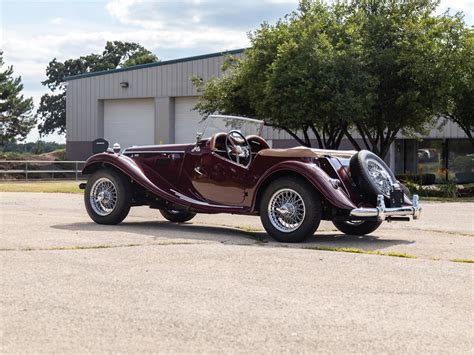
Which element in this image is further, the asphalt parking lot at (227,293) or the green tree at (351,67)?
the green tree at (351,67)

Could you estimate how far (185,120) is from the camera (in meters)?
42.2

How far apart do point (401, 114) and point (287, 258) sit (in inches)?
707

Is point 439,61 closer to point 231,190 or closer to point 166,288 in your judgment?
point 231,190

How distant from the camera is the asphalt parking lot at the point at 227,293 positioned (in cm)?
418

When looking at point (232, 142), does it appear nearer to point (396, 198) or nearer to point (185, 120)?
point (396, 198)

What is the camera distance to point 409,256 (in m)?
7.60

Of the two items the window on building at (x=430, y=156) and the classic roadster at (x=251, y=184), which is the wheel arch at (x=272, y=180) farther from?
the window on building at (x=430, y=156)

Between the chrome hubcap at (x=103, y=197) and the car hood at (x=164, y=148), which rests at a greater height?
the car hood at (x=164, y=148)

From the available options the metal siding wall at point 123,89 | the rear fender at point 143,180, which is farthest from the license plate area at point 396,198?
the metal siding wall at point 123,89

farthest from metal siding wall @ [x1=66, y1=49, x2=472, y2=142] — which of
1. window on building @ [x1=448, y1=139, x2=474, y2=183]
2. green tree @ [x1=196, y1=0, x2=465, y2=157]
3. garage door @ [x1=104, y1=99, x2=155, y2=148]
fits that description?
green tree @ [x1=196, y1=0, x2=465, y2=157]

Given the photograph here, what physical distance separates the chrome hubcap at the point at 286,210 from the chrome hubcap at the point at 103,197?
105 inches

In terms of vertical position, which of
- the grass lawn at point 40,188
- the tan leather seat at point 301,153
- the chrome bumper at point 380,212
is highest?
the tan leather seat at point 301,153

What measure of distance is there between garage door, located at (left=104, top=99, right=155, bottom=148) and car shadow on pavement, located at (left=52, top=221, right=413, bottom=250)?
108 ft

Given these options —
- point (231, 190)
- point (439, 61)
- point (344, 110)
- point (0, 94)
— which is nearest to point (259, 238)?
point (231, 190)
